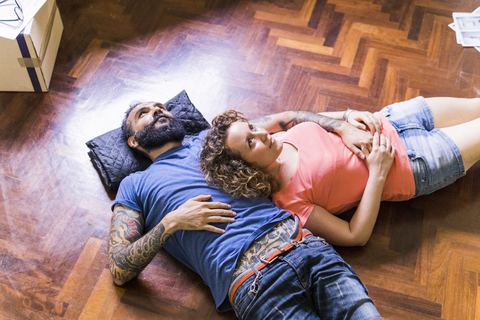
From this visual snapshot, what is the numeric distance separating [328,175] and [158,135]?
0.89 meters

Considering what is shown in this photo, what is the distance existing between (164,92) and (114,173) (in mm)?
726

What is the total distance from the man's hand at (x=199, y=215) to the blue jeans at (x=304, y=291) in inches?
11.2

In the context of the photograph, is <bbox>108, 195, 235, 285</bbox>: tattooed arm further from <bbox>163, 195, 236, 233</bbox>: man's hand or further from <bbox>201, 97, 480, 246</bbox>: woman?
<bbox>201, 97, 480, 246</bbox>: woman

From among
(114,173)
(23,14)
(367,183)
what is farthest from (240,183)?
(23,14)

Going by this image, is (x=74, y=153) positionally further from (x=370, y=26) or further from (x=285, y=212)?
(x=370, y=26)

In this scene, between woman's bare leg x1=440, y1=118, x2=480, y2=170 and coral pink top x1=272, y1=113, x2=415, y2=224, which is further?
woman's bare leg x1=440, y1=118, x2=480, y2=170

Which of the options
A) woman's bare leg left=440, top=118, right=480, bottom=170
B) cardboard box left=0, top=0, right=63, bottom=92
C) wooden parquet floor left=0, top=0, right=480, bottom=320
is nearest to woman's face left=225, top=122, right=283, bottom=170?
wooden parquet floor left=0, top=0, right=480, bottom=320

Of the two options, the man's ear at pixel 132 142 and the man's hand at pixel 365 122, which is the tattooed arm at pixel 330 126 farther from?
the man's ear at pixel 132 142

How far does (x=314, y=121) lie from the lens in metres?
2.22

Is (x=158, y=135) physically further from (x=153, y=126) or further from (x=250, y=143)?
(x=250, y=143)

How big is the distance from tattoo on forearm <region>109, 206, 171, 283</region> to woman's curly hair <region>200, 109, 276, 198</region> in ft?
1.12

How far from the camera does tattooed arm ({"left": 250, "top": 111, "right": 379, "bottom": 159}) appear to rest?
200 cm

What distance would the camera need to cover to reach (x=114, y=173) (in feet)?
7.41

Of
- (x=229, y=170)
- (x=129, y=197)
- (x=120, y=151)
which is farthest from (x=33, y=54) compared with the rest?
(x=229, y=170)
